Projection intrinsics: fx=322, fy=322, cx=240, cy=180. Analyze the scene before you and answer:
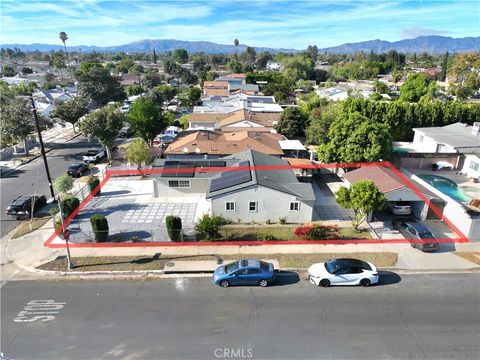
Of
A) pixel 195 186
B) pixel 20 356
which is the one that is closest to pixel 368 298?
pixel 20 356

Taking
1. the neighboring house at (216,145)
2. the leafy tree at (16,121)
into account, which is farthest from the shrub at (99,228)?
the leafy tree at (16,121)

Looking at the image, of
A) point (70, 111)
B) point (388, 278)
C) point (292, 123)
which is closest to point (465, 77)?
point (292, 123)

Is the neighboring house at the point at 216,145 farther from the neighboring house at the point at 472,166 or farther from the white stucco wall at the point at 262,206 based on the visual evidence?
the neighboring house at the point at 472,166

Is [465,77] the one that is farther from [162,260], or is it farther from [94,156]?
[162,260]

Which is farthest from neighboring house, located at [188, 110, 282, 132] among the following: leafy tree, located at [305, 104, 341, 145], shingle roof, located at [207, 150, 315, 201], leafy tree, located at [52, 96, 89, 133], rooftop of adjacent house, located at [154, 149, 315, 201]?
shingle roof, located at [207, 150, 315, 201]

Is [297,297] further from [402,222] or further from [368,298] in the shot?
[402,222]

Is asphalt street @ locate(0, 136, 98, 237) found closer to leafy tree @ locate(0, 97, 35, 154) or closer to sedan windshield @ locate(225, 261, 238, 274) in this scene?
leafy tree @ locate(0, 97, 35, 154)
